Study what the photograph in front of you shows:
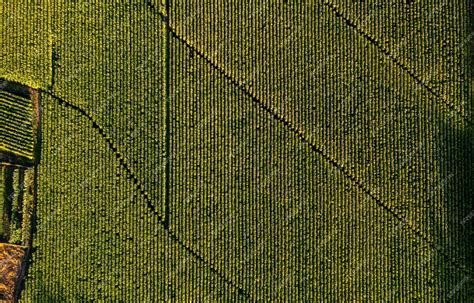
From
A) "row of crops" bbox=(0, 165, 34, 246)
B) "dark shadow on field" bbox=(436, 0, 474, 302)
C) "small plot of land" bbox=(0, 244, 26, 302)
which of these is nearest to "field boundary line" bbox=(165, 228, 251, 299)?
"row of crops" bbox=(0, 165, 34, 246)

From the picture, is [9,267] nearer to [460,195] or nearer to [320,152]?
[320,152]

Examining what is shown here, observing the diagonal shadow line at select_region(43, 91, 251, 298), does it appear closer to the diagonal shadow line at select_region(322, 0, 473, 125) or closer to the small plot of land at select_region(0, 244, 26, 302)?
the small plot of land at select_region(0, 244, 26, 302)

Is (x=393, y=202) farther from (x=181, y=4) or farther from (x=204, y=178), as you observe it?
(x=181, y=4)

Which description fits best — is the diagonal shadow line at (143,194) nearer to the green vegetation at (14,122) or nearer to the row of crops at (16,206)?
the green vegetation at (14,122)

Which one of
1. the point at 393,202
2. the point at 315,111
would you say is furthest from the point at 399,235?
the point at 315,111

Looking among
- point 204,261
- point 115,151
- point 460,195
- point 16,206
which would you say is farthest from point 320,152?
point 16,206
